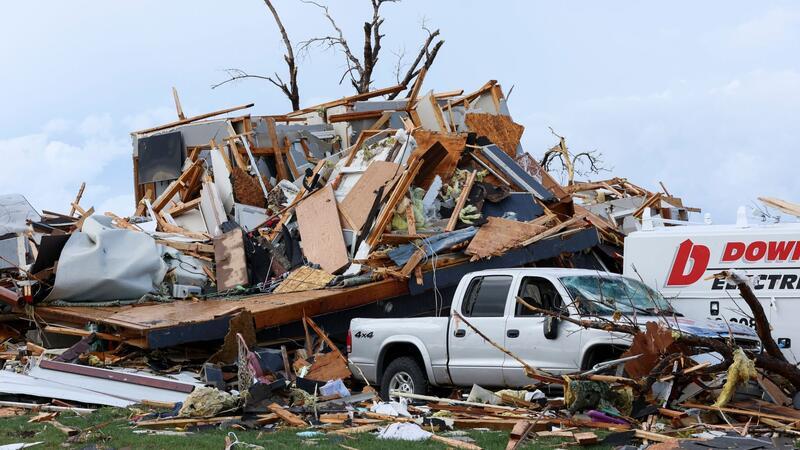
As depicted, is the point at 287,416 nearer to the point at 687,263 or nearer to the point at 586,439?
the point at 586,439

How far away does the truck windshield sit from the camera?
11.6m

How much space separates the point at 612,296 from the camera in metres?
12.1

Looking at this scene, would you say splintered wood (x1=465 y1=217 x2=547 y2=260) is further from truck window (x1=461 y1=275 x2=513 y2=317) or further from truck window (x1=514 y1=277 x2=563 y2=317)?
truck window (x1=514 y1=277 x2=563 y2=317)

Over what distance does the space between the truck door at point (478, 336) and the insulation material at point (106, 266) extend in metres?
7.85

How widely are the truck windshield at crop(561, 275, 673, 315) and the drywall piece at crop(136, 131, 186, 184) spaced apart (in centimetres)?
1634

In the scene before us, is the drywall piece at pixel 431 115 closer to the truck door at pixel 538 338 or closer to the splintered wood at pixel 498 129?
the splintered wood at pixel 498 129

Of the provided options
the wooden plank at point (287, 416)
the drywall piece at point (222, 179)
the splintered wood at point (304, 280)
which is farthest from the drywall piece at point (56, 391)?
the drywall piece at point (222, 179)

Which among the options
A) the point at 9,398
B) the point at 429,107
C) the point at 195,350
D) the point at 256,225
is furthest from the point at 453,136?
the point at 9,398

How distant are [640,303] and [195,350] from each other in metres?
7.29

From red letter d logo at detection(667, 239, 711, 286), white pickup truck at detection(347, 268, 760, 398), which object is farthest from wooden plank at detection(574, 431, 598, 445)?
red letter d logo at detection(667, 239, 711, 286)

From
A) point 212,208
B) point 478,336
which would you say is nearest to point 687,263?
point 478,336

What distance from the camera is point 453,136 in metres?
19.2

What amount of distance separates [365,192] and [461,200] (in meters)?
1.76

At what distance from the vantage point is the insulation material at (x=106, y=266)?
701 inches
